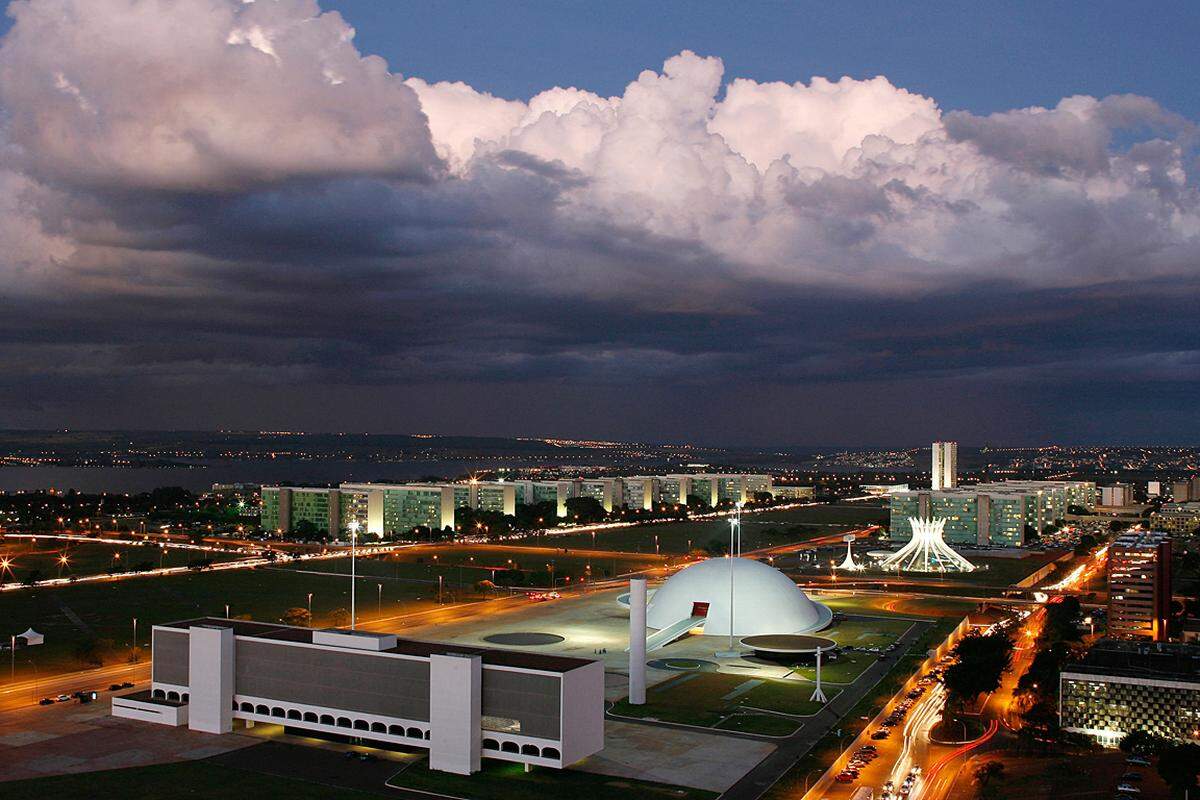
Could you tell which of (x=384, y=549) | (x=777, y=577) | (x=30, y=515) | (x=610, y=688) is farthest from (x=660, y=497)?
(x=610, y=688)

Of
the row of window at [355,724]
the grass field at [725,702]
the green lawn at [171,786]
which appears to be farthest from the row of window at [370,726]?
the grass field at [725,702]

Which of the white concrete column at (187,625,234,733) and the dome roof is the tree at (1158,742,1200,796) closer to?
the dome roof

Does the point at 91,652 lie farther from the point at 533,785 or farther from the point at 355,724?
the point at 533,785

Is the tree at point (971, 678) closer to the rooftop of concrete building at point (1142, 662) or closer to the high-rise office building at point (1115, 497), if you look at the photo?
the rooftop of concrete building at point (1142, 662)

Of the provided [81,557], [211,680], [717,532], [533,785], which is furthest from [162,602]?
[717,532]

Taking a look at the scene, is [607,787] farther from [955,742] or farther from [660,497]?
[660,497]

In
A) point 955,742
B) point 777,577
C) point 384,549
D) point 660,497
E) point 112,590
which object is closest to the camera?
point 955,742
